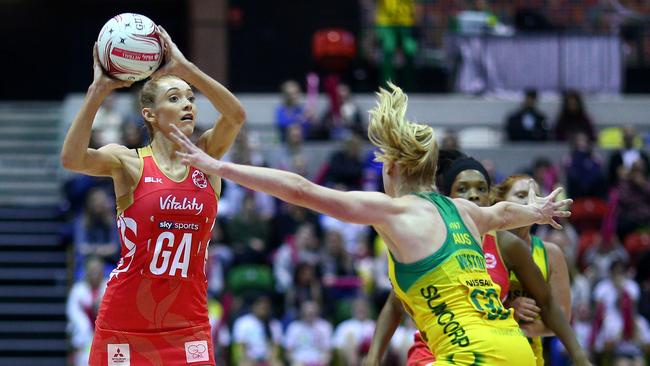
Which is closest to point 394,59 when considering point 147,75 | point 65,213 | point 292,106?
point 292,106

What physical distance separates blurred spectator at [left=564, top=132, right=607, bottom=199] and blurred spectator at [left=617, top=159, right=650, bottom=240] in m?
0.29

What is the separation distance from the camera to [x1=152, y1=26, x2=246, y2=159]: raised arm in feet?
20.6

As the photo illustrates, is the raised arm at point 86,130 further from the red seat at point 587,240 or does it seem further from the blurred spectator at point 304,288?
the red seat at point 587,240

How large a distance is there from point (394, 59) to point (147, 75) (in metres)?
12.8

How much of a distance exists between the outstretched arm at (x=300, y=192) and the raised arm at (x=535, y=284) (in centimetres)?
153

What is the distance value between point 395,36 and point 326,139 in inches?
91.3

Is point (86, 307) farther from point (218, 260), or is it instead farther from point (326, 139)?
point (326, 139)

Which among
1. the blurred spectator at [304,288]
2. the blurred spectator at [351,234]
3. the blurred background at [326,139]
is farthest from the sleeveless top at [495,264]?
the blurred spectator at [351,234]

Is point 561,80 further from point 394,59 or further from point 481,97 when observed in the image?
point 394,59

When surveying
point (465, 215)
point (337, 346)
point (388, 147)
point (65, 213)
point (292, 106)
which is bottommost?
point (337, 346)

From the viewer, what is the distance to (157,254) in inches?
245

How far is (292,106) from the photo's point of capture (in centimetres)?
1712

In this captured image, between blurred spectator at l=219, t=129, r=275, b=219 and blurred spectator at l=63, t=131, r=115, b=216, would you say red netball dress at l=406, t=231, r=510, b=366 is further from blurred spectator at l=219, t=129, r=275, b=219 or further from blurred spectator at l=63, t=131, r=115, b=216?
blurred spectator at l=63, t=131, r=115, b=216

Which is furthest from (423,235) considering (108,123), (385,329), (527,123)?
(527,123)
